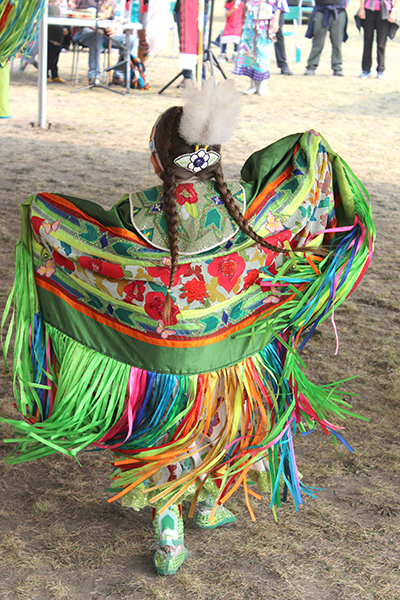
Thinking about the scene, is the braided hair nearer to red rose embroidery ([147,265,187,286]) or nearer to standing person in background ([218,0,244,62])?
red rose embroidery ([147,265,187,286])

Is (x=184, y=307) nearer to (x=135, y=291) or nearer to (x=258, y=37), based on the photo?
(x=135, y=291)

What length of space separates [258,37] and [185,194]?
18.7 ft

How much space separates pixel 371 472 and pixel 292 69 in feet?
26.4

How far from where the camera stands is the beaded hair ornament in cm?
111

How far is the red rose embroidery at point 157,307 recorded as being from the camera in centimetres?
120

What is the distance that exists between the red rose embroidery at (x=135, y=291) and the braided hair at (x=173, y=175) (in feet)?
0.18

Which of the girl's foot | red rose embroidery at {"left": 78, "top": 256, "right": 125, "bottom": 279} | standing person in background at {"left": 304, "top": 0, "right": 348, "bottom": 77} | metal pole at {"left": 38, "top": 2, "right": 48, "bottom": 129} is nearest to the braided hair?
red rose embroidery at {"left": 78, "top": 256, "right": 125, "bottom": 279}

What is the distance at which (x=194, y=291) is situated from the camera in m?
1.20

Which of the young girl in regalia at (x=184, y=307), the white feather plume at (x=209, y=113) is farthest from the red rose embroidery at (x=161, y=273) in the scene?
the white feather plume at (x=209, y=113)

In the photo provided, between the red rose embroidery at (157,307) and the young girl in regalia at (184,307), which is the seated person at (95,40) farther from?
the red rose embroidery at (157,307)

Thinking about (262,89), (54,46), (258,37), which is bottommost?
(262,89)

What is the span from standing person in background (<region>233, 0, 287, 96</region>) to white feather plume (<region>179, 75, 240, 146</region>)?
18.3ft

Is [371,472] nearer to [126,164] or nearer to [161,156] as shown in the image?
[161,156]

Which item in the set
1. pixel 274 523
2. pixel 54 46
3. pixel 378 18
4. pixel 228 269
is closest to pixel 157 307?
pixel 228 269
